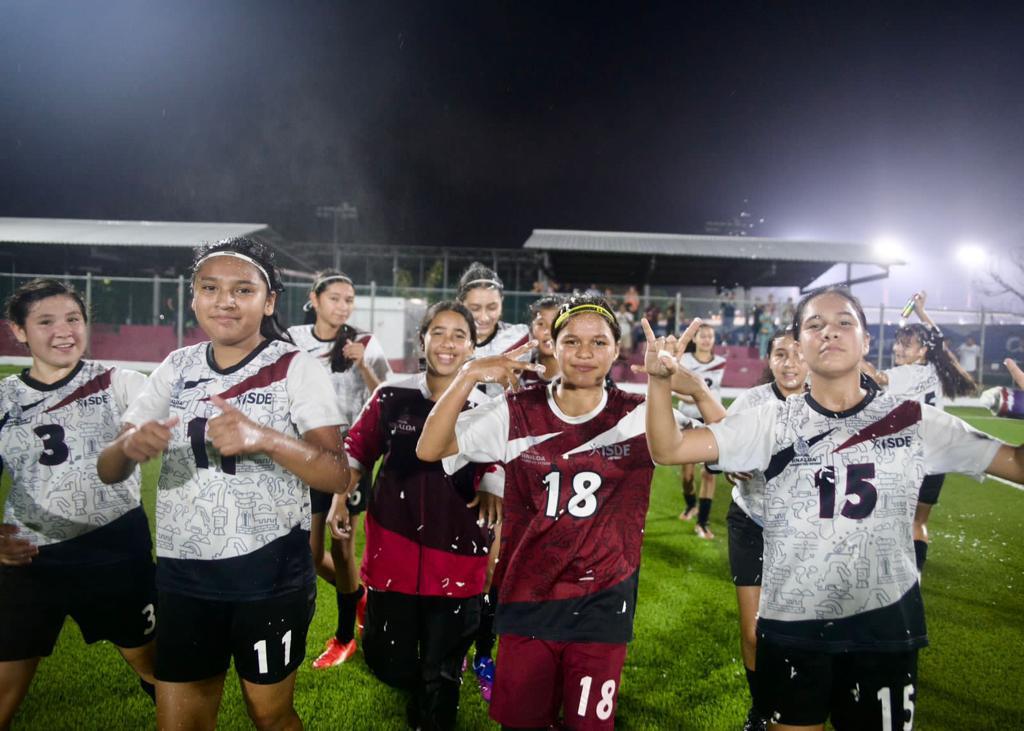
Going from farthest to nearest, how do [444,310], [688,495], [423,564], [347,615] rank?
1. [688,495]
2. [347,615]
3. [444,310]
4. [423,564]

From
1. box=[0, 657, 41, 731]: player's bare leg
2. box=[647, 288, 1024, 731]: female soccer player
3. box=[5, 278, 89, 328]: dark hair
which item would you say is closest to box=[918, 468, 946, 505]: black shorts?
box=[647, 288, 1024, 731]: female soccer player

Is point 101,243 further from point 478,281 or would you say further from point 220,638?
point 220,638

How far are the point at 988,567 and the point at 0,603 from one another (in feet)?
24.4

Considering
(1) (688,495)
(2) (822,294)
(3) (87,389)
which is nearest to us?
(2) (822,294)

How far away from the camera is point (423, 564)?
9.73ft

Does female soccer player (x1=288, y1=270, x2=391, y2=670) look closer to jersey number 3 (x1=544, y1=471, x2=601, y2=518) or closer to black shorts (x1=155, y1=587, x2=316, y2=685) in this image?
black shorts (x1=155, y1=587, x2=316, y2=685)

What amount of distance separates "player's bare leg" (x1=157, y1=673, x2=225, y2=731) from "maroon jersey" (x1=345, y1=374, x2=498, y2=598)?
91 centimetres

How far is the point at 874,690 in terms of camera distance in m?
2.18

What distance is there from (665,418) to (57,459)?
2635 mm

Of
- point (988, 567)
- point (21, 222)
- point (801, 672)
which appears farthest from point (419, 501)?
point (21, 222)

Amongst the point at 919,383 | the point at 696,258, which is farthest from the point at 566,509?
the point at 696,258

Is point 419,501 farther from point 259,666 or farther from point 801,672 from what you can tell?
point 801,672

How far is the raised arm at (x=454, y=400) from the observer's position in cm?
245

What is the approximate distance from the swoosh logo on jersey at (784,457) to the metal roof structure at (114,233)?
Answer: 24652 millimetres
